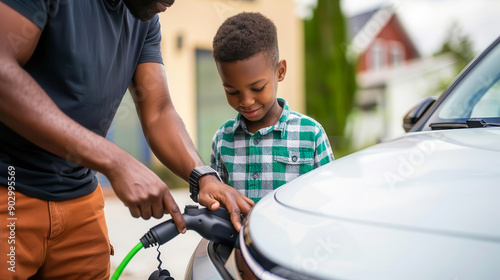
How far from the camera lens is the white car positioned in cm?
96

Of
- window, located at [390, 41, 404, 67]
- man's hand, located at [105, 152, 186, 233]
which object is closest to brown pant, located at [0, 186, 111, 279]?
man's hand, located at [105, 152, 186, 233]

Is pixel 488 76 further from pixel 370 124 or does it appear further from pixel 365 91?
pixel 365 91

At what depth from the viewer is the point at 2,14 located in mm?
1224

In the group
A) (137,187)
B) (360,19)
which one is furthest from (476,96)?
(360,19)

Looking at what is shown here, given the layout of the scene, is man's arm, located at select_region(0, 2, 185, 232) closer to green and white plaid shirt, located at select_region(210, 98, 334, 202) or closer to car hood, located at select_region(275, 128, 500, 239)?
car hood, located at select_region(275, 128, 500, 239)

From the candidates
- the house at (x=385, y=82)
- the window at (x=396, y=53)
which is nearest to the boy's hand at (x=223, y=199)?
the house at (x=385, y=82)

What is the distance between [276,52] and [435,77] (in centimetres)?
2362

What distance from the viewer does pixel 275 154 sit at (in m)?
2.01

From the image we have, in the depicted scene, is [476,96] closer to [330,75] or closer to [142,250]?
[142,250]

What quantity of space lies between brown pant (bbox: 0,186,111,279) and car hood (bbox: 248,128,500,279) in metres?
0.73

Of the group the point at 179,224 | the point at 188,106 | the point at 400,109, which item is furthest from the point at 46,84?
the point at 400,109

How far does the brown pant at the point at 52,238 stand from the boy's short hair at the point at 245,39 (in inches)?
31.6

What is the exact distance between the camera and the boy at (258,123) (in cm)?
193

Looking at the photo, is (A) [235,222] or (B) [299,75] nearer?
(A) [235,222]
